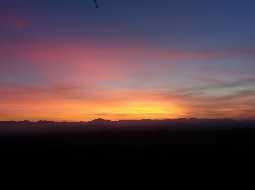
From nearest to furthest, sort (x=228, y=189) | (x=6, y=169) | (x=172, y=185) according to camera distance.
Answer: (x=228, y=189) → (x=172, y=185) → (x=6, y=169)

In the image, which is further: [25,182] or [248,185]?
[25,182]

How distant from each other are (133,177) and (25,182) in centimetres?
1032

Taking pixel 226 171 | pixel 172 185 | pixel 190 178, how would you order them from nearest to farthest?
pixel 172 185, pixel 190 178, pixel 226 171

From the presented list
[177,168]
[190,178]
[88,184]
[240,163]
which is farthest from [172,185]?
[240,163]

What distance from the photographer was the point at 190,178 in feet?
132

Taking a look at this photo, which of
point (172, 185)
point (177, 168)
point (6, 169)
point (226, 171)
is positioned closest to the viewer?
point (172, 185)

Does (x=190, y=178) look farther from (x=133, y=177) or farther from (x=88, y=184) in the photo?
(x=88, y=184)

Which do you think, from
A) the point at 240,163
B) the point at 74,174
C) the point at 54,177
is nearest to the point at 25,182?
the point at 54,177

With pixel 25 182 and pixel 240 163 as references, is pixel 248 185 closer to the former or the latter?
pixel 240 163

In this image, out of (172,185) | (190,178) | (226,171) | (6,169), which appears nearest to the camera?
(172,185)

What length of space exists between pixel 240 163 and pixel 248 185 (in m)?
16.2

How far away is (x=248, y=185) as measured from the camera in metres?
34.5

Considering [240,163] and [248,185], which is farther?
[240,163]

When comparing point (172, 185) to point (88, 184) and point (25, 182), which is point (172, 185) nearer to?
point (88, 184)
